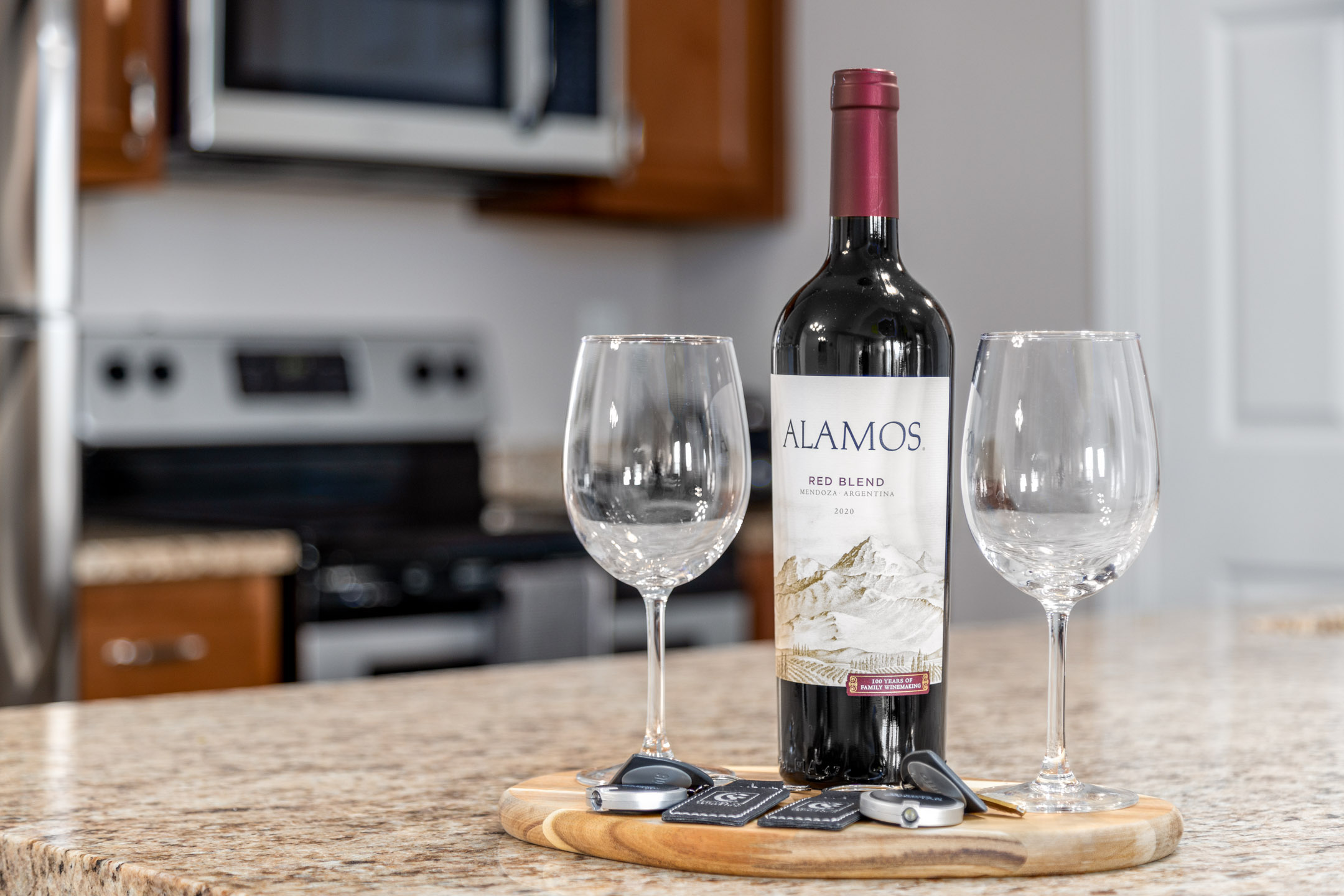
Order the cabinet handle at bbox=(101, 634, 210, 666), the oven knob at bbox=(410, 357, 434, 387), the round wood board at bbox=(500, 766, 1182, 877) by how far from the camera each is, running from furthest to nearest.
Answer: the oven knob at bbox=(410, 357, 434, 387), the cabinet handle at bbox=(101, 634, 210, 666), the round wood board at bbox=(500, 766, 1182, 877)

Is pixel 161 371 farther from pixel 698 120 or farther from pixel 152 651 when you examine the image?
pixel 698 120

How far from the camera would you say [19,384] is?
2221mm

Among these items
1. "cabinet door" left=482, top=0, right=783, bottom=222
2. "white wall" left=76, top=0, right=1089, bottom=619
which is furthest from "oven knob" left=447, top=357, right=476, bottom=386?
"cabinet door" left=482, top=0, right=783, bottom=222

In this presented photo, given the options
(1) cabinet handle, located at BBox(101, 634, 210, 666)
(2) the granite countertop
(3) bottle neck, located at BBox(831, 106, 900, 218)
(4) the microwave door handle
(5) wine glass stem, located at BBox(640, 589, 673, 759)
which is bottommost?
(1) cabinet handle, located at BBox(101, 634, 210, 666)

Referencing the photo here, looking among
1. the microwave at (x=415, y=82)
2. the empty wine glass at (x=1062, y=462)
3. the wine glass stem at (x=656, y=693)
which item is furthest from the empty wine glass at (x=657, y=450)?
the microwave at (x=415, y=82)

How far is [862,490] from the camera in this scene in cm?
67

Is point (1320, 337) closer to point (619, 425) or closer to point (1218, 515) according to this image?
point (1218, 515)

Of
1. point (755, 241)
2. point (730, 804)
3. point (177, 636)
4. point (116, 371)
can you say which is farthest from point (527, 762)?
point (755, 241)

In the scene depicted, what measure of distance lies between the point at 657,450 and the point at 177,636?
1.82 metres

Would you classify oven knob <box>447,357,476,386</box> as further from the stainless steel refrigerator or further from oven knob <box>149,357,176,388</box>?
the stainless steel refrigerator

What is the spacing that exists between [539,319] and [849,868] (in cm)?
294

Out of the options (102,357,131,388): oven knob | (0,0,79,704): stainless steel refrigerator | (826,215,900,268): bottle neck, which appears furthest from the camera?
Result: (102,357,131,388): oven knob

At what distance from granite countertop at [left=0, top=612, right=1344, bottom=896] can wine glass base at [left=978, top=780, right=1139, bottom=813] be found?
3 centimetres

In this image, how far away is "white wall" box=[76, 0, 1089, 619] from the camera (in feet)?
9.78
